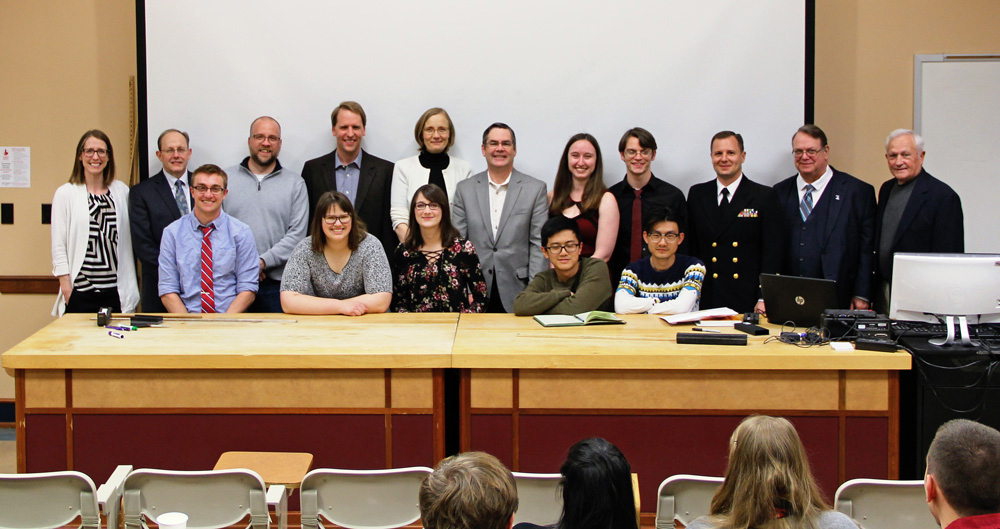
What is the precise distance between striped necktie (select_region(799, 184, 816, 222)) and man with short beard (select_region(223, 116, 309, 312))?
2.58 meters

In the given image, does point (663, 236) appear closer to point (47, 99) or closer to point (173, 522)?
point (173, 522)

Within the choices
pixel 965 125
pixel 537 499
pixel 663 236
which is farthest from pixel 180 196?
pixel 965 125

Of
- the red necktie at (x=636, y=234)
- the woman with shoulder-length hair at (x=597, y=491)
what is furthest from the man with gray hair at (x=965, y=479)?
the red necktie at (x=636, y=234)

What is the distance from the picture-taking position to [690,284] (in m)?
3.74

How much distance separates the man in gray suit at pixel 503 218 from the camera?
4.36 metres

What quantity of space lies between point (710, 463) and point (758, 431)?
1.33m

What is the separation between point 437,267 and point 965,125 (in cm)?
322

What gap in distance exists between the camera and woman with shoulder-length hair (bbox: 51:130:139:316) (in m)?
4.26

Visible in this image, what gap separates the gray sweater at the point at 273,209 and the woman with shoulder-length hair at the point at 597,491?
3.07 metres

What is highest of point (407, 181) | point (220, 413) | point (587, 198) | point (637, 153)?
point (637, 153)

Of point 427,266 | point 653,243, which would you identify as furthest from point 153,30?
point 653,243

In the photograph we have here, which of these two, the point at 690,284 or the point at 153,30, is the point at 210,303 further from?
the point at 690,284

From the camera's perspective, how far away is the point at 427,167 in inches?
179

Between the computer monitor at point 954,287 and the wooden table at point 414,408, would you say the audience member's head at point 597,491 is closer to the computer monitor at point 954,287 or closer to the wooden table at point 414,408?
the wooden table at point 414,408
